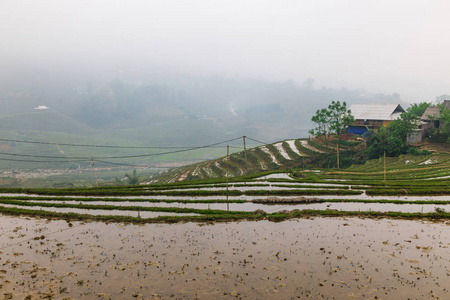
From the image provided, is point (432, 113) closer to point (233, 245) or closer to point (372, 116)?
point (372, 116)

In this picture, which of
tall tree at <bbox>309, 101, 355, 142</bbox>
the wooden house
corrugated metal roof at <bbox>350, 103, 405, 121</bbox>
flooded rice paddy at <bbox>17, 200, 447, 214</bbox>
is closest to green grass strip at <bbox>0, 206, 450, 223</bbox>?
flooded rice paddy at <bbox>17, 200, 447, 214</bbox>

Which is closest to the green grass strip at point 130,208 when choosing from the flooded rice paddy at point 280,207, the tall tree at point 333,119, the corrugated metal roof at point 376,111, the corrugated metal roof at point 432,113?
the flooded rice paddy at point 280,207

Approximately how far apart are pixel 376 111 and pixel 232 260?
6185 centimetres

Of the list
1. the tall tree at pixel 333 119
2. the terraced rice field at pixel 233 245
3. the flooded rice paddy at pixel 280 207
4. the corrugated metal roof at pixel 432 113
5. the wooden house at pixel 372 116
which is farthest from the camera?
the wooden house at pixel 372 116

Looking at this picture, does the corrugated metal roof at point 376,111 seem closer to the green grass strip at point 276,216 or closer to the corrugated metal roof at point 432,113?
the corrugated metal roof at point 432,113

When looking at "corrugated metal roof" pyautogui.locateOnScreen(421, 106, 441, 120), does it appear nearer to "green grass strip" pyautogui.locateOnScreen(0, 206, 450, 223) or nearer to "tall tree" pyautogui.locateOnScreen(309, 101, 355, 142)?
"tall tree" pyautogui.locateOnScreen(309, 101, 355, 142)

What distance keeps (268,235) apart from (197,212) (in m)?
6.58

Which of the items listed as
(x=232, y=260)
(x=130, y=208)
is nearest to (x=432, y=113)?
(x=130, y=208)

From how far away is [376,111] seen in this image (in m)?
66.6

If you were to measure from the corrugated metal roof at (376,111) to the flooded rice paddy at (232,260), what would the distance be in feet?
165

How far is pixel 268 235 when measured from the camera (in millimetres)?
17766

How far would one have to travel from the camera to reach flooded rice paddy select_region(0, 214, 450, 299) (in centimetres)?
1251

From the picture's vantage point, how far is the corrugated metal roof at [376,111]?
2534 inches

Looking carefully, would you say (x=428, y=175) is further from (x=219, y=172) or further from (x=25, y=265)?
(x=25, y=265)
